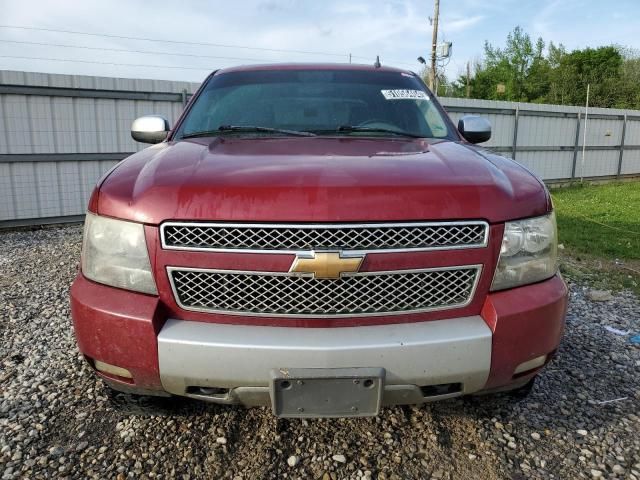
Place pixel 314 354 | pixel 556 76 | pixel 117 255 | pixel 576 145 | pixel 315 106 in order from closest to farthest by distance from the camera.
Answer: pixel 314 354, pixel 117 255, pixel 315 106, pixel 576 145, pixel 556 76

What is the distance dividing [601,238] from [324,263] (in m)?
6.51

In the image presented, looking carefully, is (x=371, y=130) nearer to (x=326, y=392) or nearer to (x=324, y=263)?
(x=324, y=263)

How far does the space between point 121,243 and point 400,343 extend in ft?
3.49

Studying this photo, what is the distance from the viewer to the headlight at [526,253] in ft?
6.00

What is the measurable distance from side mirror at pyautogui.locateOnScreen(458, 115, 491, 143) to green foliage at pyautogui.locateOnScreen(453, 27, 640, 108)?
33.3m

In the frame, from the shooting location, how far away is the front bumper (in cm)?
165

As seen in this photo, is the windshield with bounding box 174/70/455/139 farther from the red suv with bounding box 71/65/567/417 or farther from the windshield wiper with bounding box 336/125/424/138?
the red suv with bounding box 71/65/567/417

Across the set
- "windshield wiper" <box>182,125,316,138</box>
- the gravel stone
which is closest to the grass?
the gravel stone

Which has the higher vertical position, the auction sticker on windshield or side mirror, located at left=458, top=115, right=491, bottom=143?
the auction sticker on windshield

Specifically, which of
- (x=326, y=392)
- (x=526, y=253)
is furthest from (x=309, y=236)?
(x=526, y=253)

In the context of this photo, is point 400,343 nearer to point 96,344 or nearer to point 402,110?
point 96,344

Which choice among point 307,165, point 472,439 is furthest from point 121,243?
point 472,439

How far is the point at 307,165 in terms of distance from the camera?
1.89 metres

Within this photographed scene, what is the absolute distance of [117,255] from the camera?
5.94ft
